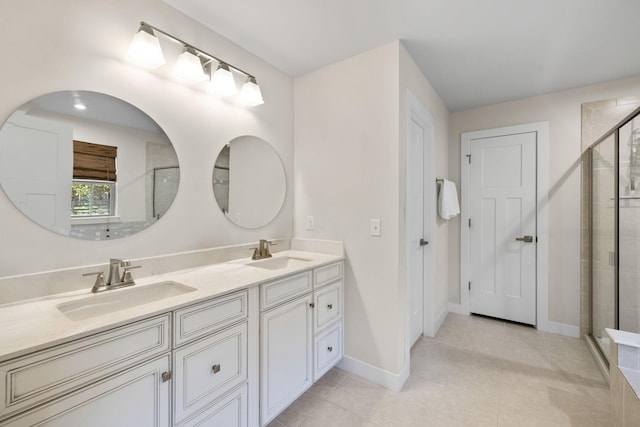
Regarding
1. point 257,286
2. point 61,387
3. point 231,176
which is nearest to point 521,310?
point 257,286

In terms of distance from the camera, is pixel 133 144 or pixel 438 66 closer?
pixel 133 144

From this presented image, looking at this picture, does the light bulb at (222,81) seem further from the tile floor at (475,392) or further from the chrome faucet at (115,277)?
the tile floor at (475,392)

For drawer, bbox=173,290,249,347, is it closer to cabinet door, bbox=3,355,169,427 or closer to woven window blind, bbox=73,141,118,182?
cabinet door, bbox=3,355,169,427

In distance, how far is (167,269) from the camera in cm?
155

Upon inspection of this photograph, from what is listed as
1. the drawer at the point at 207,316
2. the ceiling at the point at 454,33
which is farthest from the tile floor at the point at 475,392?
the ceiling at the point at 454,33

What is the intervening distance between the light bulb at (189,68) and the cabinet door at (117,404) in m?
1.48

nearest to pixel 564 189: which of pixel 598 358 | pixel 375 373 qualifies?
pixel 598 358

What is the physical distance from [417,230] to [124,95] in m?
2.33

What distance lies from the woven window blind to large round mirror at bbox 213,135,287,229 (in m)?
0.56

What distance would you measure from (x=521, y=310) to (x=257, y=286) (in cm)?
294

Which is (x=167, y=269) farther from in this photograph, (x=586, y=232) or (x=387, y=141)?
(x=586, y=232)

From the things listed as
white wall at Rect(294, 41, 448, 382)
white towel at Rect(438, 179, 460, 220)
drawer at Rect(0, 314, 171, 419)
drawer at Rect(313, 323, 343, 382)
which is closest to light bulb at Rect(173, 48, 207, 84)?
white wall at Rect(294, 41, 448, 382)

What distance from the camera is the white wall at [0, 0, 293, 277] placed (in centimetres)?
112

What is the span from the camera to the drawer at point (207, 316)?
110 cm
